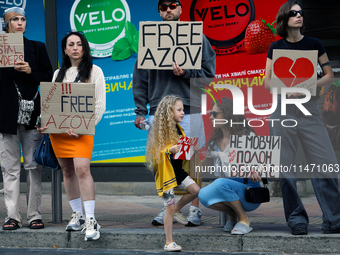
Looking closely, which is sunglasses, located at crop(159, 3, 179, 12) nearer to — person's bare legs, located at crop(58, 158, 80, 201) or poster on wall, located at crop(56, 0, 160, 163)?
person's bare legs, located at crop(58, 158, 80, 201)

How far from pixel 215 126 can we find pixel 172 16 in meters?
1.18

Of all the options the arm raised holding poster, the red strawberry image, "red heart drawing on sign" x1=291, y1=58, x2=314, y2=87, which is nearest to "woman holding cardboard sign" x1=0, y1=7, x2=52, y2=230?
the arm raised holding poster

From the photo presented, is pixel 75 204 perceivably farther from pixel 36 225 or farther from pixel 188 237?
pixel 188 237

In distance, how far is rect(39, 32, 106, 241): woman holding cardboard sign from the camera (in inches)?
160

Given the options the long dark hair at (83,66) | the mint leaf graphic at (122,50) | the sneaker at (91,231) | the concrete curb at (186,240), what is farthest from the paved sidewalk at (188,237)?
the mint leaf graphic at (122,50)

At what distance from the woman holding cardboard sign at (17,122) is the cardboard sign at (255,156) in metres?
2.02

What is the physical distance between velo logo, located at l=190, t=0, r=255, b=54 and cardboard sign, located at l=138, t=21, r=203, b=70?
2.90 metres

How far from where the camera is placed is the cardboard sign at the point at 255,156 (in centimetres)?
398

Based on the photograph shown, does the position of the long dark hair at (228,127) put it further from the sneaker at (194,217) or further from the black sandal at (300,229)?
the black sandal at (300,229)

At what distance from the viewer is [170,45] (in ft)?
14.2

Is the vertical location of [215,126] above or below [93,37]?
below

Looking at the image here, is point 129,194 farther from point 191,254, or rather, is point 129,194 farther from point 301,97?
point 301,97

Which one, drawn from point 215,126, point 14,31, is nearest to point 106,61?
point 14,31

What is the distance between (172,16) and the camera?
4387 mm
